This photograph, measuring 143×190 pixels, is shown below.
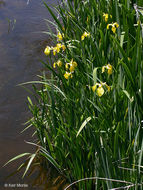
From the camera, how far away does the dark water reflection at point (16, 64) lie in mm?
3016

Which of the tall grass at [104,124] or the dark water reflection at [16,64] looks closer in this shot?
the tall grass at [104,124]

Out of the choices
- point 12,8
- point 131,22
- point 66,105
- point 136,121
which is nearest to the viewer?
point 136,121

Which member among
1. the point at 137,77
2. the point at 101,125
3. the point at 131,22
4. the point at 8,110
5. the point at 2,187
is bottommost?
the point at 2,187

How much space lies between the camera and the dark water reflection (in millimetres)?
3016

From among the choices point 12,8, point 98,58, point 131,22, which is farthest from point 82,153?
point 12,8

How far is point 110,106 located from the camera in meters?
2.09

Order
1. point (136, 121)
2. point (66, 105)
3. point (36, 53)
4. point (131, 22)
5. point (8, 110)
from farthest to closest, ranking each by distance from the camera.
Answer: point (36, 53) < point (8, 110) < point (131, 22) < point (66, 105) < point (136, 121)

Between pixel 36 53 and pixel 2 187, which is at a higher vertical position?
pixel 36 53

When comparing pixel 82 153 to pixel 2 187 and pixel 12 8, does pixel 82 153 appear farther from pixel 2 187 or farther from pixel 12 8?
pixel 12 8

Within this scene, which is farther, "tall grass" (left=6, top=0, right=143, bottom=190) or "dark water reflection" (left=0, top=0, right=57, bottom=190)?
"dark water reflection" (left=0, top=0, right=57, bottom=190)

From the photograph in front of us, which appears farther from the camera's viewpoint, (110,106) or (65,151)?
(65,151)

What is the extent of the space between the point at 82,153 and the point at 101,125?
279 mm

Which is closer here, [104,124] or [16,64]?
[104,124]

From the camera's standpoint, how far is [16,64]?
4453 mm
